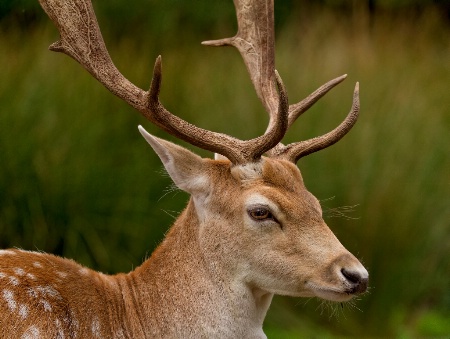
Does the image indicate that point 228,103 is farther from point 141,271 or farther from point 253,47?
point 141,271

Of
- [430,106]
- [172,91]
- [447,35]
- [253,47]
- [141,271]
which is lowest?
[447,35]

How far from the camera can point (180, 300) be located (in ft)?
14.9

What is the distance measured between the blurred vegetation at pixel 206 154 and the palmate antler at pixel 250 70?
1.52 metres

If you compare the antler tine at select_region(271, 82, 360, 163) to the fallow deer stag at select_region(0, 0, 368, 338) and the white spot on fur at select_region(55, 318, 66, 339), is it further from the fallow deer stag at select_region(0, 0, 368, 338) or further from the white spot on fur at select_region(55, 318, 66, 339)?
the white spot on fur at select_region(55, 318, 66, 339)

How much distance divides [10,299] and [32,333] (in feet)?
0.53

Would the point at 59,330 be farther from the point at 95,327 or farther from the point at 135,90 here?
the point at 135,90

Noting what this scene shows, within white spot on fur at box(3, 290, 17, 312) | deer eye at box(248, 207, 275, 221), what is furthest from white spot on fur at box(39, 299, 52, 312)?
deer eye at box(248, 207, 275, 221)

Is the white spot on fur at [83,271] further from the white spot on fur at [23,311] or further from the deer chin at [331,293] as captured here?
the deer chin at [331,293]

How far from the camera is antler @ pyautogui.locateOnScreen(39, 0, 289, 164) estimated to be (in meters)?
4.59

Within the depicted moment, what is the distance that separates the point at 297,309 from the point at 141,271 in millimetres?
3277

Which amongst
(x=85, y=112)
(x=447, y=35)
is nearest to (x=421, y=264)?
(x=85, y=112)

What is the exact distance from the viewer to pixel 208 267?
4520mm

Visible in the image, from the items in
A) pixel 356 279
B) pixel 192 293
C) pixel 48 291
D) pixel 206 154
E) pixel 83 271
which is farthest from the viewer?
pixel 206 154

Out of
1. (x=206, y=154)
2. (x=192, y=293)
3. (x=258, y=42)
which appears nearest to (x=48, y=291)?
(x=192, y=293)
